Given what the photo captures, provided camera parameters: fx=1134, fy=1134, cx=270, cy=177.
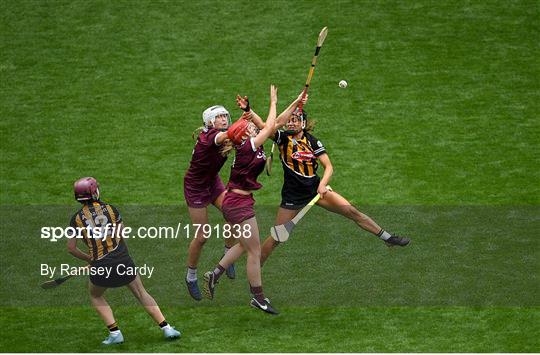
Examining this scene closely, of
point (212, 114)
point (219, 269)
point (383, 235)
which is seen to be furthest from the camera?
point (383, 235)

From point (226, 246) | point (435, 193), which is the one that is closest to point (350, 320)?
point (226, 246)

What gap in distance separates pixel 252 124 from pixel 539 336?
3.86m

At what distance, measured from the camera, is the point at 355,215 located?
1409cm

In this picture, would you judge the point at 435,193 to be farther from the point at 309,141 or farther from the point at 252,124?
the point at 252,124

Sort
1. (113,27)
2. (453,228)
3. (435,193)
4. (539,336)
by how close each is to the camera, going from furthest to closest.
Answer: (113,27)
(435,193)
(453,228)
(539,336)

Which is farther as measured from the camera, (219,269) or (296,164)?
(296,164)

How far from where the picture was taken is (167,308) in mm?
13203

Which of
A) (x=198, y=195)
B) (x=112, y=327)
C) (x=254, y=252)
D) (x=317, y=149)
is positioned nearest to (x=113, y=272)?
(x=112, y=327)

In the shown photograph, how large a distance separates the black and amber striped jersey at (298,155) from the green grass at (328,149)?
1.33m

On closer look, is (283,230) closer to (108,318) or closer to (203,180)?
(203,180)

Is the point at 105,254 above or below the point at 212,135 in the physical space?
below

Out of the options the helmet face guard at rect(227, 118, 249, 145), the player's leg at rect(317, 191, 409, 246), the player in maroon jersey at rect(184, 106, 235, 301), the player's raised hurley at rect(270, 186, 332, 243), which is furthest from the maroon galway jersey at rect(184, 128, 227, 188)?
the player's leg at rect(317, 191, 409, 246)

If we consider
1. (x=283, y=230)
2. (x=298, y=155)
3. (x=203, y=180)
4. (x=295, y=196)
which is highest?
(x=298, y=155)

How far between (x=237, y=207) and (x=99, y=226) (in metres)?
1.64
